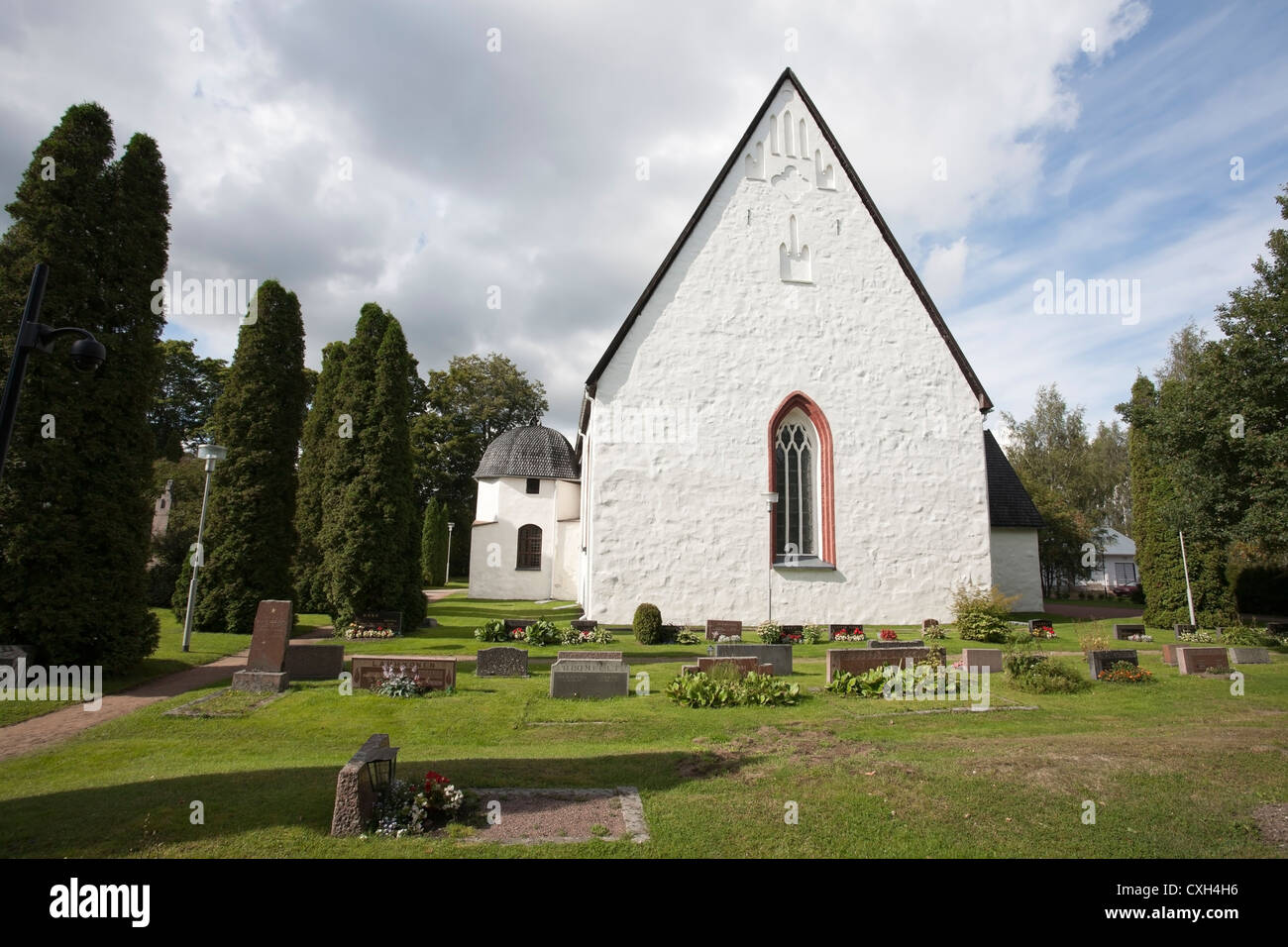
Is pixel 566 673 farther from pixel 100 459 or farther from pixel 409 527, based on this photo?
pixel 409 527

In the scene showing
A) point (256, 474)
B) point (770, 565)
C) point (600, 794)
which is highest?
point (256, 474)

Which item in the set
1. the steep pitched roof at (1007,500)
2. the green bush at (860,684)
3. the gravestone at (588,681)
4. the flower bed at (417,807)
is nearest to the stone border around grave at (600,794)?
the flower bed at (417,807)

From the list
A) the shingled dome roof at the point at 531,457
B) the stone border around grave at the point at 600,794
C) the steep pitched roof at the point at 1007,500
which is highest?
the shingled dome roof at the point at 531,457

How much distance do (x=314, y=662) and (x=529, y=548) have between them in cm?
2097

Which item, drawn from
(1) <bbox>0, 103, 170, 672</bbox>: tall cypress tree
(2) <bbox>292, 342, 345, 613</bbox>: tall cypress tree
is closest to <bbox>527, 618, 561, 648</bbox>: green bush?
(1) <bbox>0, 103, 170, 672</bbox>: tall cypress tree

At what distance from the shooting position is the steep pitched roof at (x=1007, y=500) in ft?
82.6

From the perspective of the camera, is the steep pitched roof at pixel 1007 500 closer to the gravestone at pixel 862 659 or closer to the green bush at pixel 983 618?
the green bush at pixel 983 618

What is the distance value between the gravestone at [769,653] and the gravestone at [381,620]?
9594 mm

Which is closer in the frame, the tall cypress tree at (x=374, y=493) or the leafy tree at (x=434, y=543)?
the tall cypress tree at (x=374, y=493)

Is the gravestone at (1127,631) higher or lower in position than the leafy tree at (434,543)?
lower

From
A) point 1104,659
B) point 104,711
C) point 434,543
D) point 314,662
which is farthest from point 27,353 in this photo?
point 434,543

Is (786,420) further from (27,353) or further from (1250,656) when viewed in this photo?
(27,353)

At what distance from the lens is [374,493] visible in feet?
60.6

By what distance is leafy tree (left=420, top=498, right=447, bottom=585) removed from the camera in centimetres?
4119
